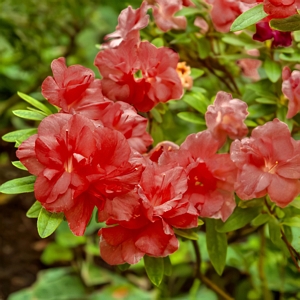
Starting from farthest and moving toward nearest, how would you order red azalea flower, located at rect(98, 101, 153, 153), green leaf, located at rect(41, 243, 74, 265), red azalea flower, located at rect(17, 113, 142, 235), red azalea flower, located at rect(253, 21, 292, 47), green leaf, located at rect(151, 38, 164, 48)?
green leaf, located at rect(41, 243, 74, 265) → green leaf, located at rect(151, 38, 164, 48) → red azalea flower, located at rect(253, 21, 292, 47) → red azalea flower, located at rect(98, 101, 153, 153) → red azalea flower, located at rect(17, 113, 142, 235)

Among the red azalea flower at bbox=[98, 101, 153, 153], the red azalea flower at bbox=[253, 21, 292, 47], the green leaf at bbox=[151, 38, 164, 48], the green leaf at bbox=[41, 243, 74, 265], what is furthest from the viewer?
the green leaf at bbox=[41, 243, 74, 265]

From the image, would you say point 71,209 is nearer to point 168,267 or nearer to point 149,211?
point 149,211

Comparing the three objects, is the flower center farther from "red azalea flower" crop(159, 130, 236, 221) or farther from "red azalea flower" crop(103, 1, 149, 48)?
"red azalea flower" crop(103, 1, 149, 48)

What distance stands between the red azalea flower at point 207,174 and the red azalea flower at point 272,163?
0.04m

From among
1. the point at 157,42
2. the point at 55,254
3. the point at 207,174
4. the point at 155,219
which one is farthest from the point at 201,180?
the point at 55,254

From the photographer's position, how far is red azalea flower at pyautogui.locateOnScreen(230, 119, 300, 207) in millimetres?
698

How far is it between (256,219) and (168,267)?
155mm

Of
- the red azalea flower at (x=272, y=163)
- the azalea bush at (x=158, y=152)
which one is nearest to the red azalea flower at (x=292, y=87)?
the azalea bush at (x=158, y=152)

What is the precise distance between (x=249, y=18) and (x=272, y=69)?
246 mm

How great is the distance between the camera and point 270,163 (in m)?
0.71

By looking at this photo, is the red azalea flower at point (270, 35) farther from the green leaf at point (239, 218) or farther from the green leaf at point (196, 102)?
the green leaf at point (239, 218)

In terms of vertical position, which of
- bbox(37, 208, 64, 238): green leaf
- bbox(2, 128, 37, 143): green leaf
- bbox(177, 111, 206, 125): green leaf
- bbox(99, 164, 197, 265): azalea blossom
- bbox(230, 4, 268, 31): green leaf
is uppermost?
bbox(230, 4, 268, 31): green leaf

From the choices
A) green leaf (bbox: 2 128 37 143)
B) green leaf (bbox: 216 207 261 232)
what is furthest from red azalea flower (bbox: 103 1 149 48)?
green leaf (bbox: 216 207 261 232)

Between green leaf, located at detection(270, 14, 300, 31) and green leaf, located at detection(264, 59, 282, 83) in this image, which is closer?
green leaf, located at detection(270, 14, 300, 31)
